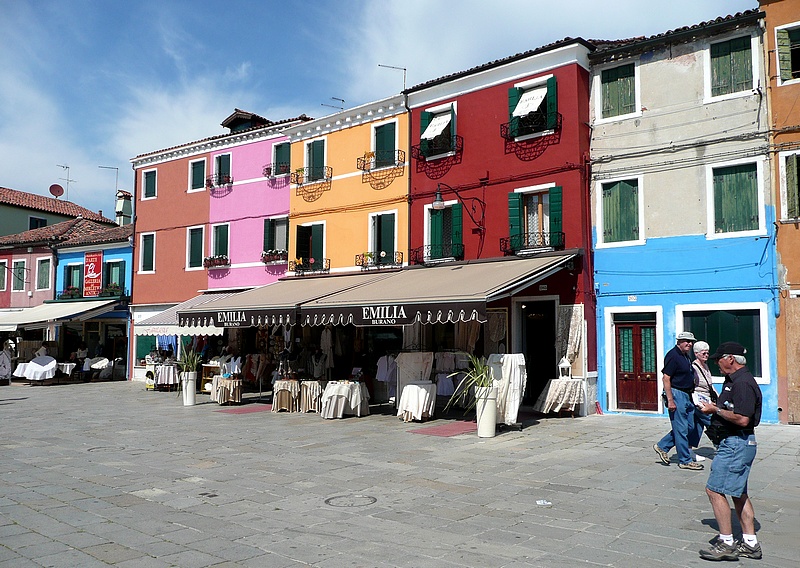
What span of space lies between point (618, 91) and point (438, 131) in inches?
187

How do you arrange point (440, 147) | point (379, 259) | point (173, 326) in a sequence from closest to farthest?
1. point (440, 147)
2. point (379, 259)
3. point (173, 326)

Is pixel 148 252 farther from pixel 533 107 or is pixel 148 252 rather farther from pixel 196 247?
pixel 533 107

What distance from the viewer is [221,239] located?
25172 mm

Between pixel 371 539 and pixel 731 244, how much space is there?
36.5 ft

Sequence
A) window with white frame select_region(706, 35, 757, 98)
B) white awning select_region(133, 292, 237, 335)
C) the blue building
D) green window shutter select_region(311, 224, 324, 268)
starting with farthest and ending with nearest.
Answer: white awning select_region(133, 292, 237, 335)
green window shutter select_region(311, 224, 324, 268)
window with white frame select_region(706, 35, 757, 98)
the blue building

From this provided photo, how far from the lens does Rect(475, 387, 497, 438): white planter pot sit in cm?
1255

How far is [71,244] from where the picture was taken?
30250mm

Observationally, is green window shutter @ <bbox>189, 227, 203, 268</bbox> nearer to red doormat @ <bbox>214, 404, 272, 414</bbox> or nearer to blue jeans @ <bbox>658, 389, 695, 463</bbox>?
red doormat @ <bbox>214, 404, 272, 414</bbox>

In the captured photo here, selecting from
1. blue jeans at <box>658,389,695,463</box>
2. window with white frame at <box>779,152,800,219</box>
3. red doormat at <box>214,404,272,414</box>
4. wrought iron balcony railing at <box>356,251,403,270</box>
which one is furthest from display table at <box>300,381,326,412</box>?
window with white frame at <box>779,152,800,219</box>

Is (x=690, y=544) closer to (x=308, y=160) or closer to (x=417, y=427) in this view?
(x=417, y=427)

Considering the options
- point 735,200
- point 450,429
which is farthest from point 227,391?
point 735,200

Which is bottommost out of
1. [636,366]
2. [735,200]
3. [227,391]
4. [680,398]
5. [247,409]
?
[247,409]

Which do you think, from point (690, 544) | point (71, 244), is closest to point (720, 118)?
point (690, 544)

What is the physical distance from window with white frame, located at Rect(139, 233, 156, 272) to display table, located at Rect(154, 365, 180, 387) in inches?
219
